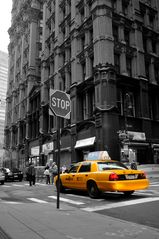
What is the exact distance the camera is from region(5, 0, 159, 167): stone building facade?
26.1m

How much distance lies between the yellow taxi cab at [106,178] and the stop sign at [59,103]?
3579 millimetres

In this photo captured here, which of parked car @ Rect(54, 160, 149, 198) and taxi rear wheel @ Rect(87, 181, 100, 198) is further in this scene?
taxi rear wheel @ Rect(87, 181, 100, 198)

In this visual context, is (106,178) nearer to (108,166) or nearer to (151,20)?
(108,166)

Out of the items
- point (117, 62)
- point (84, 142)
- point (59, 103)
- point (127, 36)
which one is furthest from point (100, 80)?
point (59, 103)

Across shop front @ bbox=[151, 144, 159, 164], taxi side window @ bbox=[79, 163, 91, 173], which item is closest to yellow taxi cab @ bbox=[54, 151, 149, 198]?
taxi side window @ bbox=[79, 163, 91, 173]

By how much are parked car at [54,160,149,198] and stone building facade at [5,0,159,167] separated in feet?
40.0

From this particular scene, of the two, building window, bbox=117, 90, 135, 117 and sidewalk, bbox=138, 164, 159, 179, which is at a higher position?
building window, bbox=117, 90, 135, 117

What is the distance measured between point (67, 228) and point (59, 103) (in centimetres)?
381

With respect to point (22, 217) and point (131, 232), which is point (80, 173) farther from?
point (131, 232)

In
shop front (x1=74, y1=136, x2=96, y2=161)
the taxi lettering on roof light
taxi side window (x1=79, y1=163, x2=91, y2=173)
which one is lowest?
taxi side window (x1=79, y1=163, x2=91, y2=173)

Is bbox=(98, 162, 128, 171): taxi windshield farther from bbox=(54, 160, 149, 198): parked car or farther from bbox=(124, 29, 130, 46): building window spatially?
bbox=(124, 29, 130, 46): building window

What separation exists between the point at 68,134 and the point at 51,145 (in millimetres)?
4399

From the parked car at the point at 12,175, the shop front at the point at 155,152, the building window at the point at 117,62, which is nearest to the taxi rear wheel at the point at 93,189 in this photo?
the parked car at the point at 12,175

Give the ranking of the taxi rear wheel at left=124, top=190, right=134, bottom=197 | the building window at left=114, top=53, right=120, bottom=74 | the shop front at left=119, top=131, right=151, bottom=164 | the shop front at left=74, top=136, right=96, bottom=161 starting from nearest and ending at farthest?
the taxi rear wheel at left=124, top=190, right=134, bottom=197, the shop front at left=119, top=131, right=151, bottom=164, the shop front at left=74, top=136, right=96, bottom=161, the building window at left=114, top=53, right=120, bottom=74
